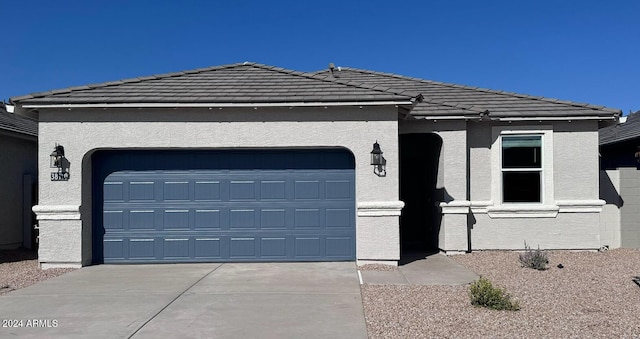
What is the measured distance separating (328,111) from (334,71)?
577 cm

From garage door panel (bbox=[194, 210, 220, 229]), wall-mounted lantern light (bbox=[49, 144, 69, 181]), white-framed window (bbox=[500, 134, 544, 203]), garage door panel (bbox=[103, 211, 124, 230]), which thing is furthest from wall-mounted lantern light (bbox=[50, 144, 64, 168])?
white-framed window (bbox=[500, 134, 544, 203])

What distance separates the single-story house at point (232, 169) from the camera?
10.3 metres

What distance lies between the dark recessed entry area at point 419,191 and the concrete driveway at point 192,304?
3736 millimetres

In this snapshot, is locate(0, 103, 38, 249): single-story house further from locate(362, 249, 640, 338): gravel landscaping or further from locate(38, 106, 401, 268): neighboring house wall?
locate(362, 249, 640, 338): gravel landscaping

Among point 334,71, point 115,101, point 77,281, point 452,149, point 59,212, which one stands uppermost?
point 334,71

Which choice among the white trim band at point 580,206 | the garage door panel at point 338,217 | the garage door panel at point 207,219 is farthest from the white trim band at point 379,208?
the white trim band at point 580,206

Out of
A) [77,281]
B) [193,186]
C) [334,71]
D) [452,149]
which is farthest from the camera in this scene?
[334,71]

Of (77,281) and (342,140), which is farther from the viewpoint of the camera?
(342,140)

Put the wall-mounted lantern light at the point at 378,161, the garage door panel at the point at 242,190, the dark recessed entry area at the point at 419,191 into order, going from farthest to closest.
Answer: the dark recessed entry area at the point at 419,191
the garage door panel at the point at 242,190
the wall-mounted lantern light at the point at 378,161

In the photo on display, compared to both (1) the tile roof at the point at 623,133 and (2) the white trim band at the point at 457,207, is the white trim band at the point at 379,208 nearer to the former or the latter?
(2) the white trim band at the point at 457,207

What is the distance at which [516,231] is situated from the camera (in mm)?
12344

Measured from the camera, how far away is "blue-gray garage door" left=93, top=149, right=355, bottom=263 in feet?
35.3

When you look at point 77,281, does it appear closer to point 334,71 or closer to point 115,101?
point 115,101

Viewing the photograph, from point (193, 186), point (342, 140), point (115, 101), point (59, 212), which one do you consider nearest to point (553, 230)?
point (342, 140)
